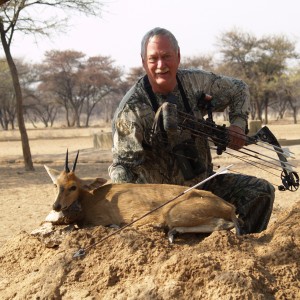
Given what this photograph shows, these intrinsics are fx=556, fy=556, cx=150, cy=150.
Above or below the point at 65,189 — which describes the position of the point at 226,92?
above

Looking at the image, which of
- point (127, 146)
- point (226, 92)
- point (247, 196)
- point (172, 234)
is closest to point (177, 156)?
point (127, 146)

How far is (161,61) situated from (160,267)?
5.39ft

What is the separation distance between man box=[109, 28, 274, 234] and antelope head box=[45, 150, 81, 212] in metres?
0.33

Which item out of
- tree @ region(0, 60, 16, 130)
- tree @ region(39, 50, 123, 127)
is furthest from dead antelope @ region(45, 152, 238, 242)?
tree @ region(39, 50, 123, 127)

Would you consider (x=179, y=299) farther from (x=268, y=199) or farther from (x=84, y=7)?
(x=84, y=7)

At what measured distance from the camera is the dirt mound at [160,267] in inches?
109

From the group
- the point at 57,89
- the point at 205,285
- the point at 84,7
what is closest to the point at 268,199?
the point at 205,285

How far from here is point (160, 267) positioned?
292cm

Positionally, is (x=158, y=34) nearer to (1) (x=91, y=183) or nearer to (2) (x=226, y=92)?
(2) (x=226, y=92)

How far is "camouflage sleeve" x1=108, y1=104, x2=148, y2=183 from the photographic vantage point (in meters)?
4.07

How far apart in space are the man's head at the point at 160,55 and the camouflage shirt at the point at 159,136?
0.22 metres

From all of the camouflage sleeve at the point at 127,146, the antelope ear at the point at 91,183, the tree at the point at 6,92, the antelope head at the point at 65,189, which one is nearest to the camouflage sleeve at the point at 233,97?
the camouflage sleeve at the point at 127,146

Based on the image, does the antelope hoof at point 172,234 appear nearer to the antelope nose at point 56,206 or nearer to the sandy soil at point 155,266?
the sandy soil at point 155,266

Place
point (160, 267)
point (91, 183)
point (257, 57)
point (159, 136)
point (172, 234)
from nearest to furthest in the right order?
point (160, 267)
point (172, 234)
point (91, 183)
point (159, 136)
point (257, 57)
